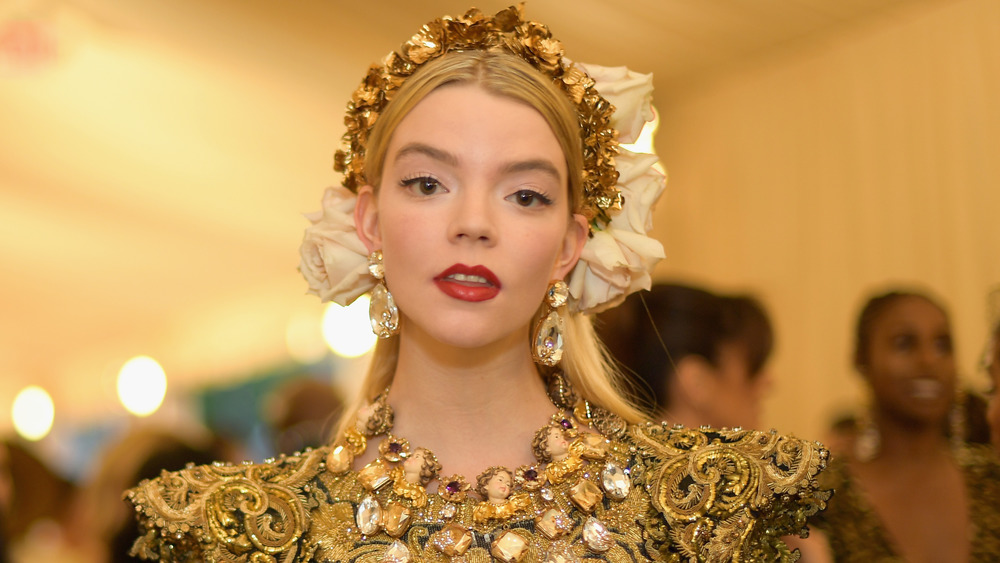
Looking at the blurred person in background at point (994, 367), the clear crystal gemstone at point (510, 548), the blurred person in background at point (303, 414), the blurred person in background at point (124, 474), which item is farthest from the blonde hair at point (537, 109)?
the blurred person in background at point (303, 414)

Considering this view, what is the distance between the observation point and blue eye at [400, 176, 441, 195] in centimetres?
170

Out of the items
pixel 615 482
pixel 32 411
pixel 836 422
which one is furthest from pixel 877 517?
pixel 32 411

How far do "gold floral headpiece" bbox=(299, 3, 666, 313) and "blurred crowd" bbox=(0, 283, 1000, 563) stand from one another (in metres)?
0.26

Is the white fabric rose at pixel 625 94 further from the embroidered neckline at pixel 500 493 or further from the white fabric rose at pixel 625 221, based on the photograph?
the embroidered neckline at pixel 500 493

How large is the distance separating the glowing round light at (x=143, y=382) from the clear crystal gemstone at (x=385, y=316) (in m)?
8.96

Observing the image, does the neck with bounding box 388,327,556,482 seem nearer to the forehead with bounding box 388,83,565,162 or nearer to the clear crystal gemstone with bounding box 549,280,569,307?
the clear crystal gemstone with bounding box 549,280,569,307

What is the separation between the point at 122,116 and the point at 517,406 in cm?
431

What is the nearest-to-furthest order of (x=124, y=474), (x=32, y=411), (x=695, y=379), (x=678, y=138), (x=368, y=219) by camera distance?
1. (x=368, y=219)
2. (x=695, y=379)
3. (x=124, y=474)
4. (x=678, y=138)
5. (x=32, y=411)

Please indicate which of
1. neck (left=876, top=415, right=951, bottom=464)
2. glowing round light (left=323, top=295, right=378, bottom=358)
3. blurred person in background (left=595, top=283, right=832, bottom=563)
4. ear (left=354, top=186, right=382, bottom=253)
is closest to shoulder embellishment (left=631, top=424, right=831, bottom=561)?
neck (left=876, top=415, right=951, bottom=464)

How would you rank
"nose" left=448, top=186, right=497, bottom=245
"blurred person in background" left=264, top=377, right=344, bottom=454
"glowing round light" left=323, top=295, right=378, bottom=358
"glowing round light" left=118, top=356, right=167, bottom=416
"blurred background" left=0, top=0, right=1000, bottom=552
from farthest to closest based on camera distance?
"glowing round light" left=118, top=356, right=167, bottom=416
"glowing round light" left=323, top=295, right=378, bottom=358
"blurred person in background" left=264, top=377, right=344, bottom=454
"blurred background" left=0, top=0, right=1000, bottom=552
"nose" left=448, top=186, right=497, bottom=245

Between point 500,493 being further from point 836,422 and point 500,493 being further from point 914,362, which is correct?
point 836,422

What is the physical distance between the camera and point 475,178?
1.67 meters

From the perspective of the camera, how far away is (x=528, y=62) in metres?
1.82

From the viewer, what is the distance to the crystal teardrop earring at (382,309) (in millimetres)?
1758
